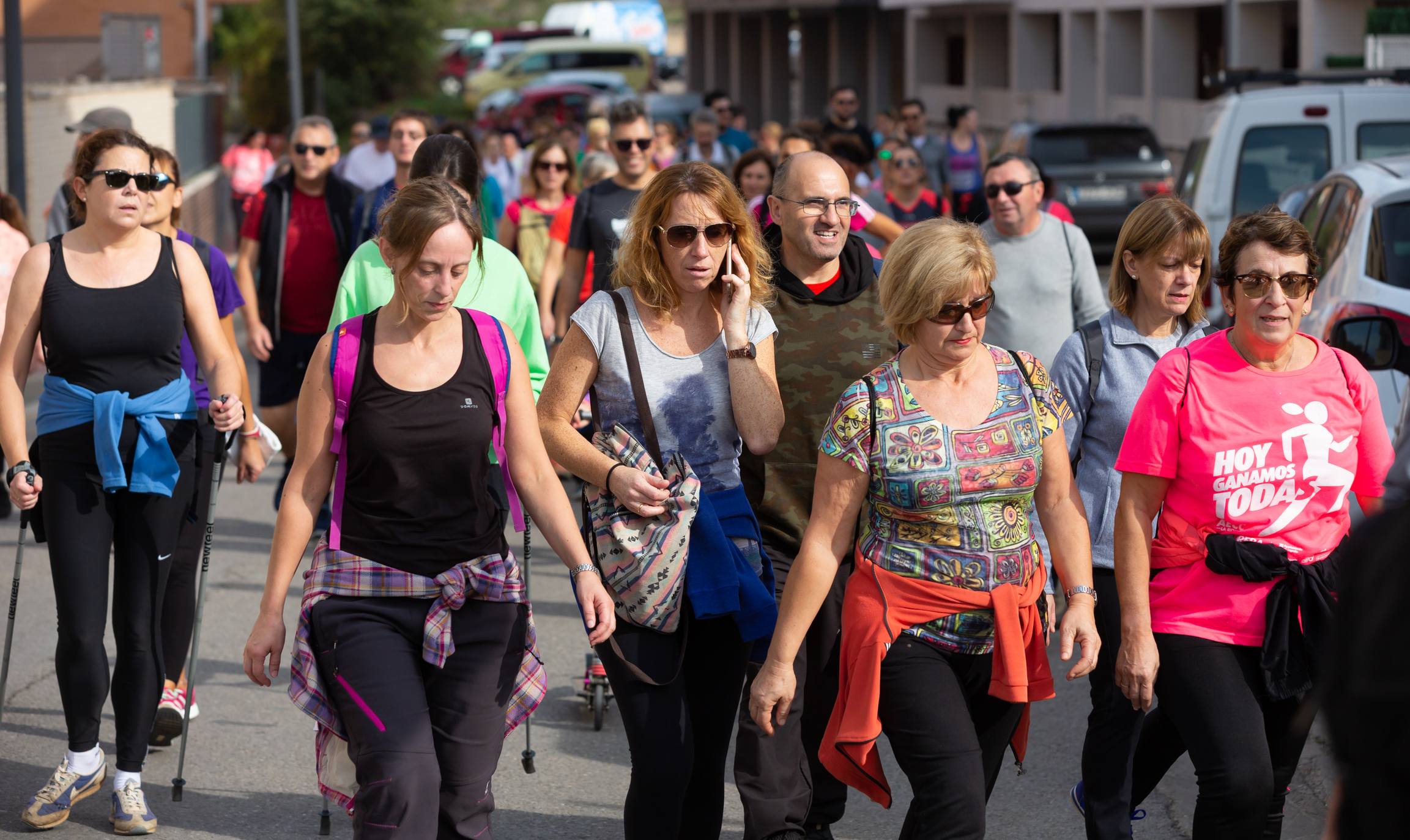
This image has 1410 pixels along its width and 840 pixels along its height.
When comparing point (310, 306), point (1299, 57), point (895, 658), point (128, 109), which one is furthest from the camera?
point (1299, 57)

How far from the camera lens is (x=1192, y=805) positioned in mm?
5262

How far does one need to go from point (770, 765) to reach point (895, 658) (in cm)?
76

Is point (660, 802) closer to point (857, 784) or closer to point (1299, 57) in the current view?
point (857, 784)

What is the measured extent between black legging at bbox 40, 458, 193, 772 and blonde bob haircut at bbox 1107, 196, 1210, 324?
274 cm

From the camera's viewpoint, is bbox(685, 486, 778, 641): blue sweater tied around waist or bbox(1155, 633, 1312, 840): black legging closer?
bbox(1155, 633, 1312, 840): black legging

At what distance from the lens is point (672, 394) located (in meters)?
4.16

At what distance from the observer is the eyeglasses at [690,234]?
420 cm

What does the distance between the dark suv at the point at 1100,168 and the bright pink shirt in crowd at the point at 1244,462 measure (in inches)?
631

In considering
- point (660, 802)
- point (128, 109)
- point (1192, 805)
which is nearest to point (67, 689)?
point (660, 802)

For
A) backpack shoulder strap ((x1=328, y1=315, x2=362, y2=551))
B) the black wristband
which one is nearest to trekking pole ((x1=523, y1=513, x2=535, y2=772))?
the black wristband

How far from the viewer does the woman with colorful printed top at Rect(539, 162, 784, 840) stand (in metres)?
4.04

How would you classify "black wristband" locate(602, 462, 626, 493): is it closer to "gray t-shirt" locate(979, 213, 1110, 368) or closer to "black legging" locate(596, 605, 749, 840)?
"black legging" locate(596, 605, 749, 840)

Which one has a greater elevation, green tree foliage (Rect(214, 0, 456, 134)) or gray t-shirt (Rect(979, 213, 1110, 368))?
green tree foliage (Rect(214, 0, 456, 134))

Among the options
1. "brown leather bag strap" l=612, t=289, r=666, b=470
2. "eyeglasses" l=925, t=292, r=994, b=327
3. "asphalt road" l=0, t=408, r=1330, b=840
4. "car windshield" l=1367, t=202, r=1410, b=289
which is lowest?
"asphalt road" l=0, t=408, r=1330, b=840
